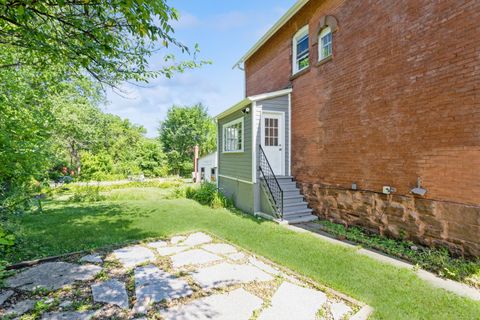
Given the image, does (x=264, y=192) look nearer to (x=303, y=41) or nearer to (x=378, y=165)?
(x=378, y=165)

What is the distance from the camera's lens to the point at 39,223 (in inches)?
266

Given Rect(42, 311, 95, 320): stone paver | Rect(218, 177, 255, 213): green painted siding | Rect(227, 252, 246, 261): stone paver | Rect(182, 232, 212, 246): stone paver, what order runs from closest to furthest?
Rect(42, 311, 95, 320): stone paver
Rect(227, 252, 246, 261): stone paver
Rect(182, 232, 212, 246): stone paver
Rect(218, 177, 255, 213): green painted siding

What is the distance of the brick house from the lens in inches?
165

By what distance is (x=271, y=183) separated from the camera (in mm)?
8031

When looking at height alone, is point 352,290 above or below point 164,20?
below

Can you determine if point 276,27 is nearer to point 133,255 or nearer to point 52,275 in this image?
point 133,255

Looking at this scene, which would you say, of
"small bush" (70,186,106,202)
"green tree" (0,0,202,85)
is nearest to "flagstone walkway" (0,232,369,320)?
"green tree" (0,0,202,85)

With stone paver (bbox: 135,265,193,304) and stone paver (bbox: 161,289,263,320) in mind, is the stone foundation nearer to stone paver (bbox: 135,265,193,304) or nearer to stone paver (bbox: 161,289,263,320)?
stone paver (bbox: 161,289,263,320)

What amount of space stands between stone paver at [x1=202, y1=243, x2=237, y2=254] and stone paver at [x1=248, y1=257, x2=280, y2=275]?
0.53 metres

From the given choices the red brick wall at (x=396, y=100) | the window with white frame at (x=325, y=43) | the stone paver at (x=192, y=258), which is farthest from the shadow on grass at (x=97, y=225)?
the window with white frame at (x=325, y=43)

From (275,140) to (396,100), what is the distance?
404cm

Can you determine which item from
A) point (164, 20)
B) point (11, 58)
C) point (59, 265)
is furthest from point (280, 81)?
point (59, 265)

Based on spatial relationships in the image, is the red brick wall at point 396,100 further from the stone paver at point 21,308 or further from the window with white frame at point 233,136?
the stone paver at point 21,308

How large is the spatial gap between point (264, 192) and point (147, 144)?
757 inches
